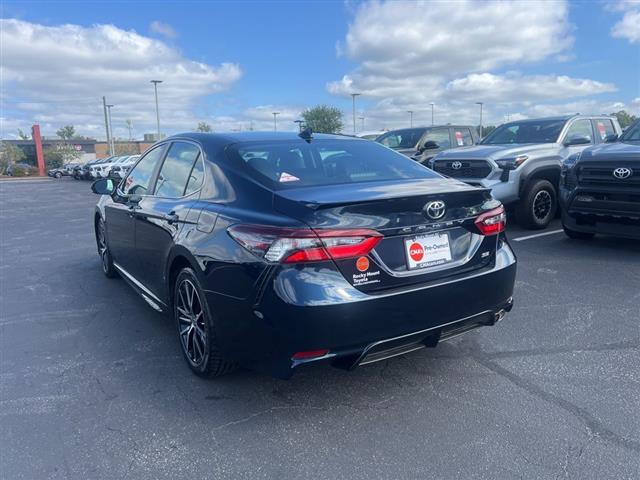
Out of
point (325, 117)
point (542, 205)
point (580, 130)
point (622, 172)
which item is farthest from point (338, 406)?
point (325, 117)

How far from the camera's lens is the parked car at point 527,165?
7.80m

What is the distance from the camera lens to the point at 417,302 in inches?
110

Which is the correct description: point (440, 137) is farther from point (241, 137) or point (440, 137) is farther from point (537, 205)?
point (241, 137)

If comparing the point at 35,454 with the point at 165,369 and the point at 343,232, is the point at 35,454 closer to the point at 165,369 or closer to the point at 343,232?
the point at 165,369

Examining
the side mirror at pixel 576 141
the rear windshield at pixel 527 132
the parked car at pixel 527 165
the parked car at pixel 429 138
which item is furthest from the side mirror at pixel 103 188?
the parked car at pixel 429 138

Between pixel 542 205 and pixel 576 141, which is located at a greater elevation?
pixel 576 141

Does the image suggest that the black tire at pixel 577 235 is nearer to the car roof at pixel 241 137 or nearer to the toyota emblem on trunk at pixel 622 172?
the toyota emblem on trunk at pixel 622 172

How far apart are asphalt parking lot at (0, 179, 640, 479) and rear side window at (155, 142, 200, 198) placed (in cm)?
119

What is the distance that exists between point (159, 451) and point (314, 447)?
80 cm

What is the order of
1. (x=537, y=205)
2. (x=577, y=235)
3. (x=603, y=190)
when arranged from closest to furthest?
(x=603, y=190)
(x=577, y=235)
(x=537, y=205)

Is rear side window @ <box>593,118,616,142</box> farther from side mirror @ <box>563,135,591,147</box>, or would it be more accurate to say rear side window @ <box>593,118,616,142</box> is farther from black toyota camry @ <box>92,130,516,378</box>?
black toyota camry @ <box>92,130,516,378</box>

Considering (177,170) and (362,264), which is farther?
(177,170)

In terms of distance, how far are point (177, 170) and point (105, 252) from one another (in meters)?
2.60

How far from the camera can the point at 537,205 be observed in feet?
26.5
